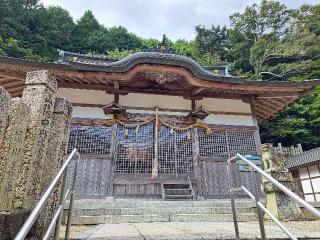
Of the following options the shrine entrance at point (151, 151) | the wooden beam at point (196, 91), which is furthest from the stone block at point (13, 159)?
the wooden beam at point (196, 91)

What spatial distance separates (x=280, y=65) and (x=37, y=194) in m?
29.5

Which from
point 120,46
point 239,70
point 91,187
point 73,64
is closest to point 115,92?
point 73,64

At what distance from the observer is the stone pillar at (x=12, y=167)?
194 centimetres

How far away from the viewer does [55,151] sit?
108 inches

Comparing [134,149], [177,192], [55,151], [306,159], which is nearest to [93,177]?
[134,149]

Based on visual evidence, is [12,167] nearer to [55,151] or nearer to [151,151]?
[55,151]

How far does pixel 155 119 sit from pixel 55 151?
21.5 feet

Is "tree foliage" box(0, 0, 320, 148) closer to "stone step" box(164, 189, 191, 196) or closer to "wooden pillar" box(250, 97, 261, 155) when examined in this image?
"wooden pillar" box(250, 97, 261, 155)

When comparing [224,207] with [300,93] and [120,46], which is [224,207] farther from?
[120,46]

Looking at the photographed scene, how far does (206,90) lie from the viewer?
9.67 m

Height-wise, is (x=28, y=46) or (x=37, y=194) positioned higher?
(x=28, y=46)

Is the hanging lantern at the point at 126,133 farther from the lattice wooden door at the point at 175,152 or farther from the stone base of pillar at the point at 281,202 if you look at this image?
the stone base of pillar at the point at 281,202

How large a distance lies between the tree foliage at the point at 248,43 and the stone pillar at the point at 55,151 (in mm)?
21248

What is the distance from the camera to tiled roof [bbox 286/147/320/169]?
44.1ft
